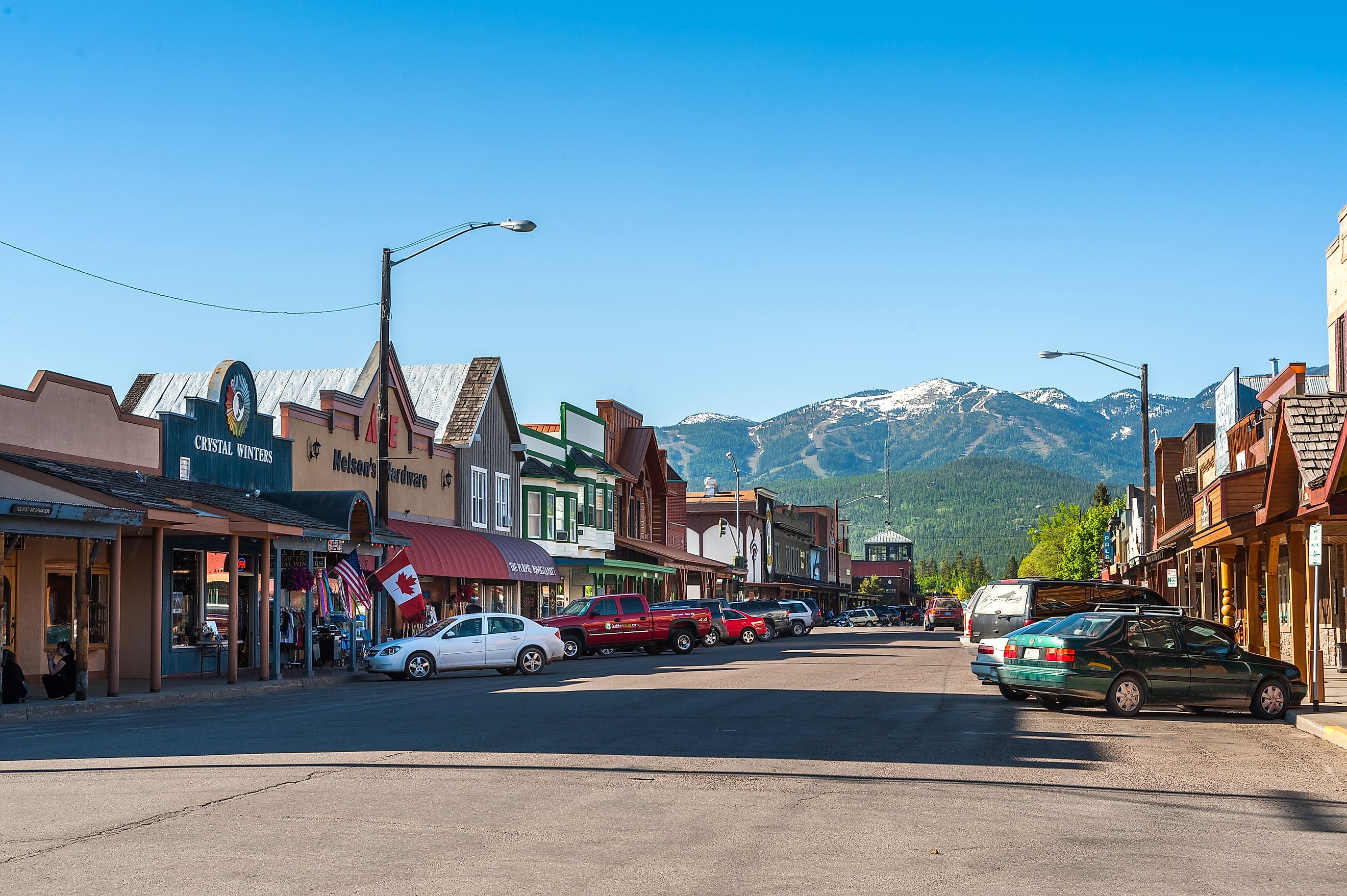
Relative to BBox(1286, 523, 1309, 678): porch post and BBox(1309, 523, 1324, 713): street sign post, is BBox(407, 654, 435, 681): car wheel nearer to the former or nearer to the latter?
BBox(1286, 523, 1309, 678): porch post

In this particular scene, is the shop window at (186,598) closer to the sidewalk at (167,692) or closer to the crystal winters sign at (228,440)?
the sidewalk at (167,692)

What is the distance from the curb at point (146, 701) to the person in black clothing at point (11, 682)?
1.01 feet

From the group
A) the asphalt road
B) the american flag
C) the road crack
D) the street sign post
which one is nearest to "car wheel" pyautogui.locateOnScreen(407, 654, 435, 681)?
the american flag

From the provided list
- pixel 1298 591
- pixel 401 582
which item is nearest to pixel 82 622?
pixel 401 582

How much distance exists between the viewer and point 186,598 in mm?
A: 30531

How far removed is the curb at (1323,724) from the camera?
15867mm

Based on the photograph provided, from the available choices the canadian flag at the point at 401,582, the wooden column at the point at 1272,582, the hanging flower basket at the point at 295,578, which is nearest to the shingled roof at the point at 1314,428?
the wooden column at the point at 1272,582

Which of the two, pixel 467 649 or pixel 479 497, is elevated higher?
pixel 479 497

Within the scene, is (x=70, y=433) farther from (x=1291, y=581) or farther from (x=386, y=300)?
(x=1291, y=581)

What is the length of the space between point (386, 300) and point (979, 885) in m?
24.4

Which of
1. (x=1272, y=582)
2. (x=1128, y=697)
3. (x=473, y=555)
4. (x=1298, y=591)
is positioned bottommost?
(x=1128, y=697)

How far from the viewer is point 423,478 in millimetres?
43156

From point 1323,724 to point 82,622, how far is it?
18280 mm

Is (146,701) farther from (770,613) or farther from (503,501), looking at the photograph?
(770,613)
